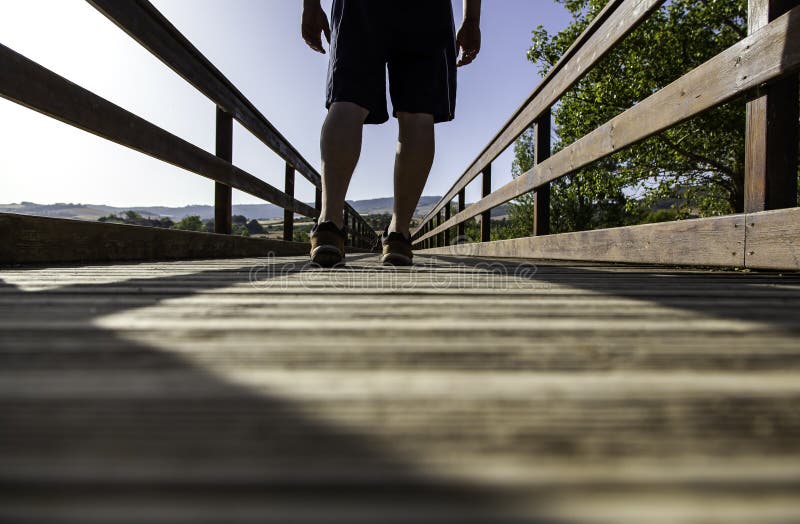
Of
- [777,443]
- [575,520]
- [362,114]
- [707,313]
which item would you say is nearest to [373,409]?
[575,520]

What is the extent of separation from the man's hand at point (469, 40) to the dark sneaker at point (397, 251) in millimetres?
1081

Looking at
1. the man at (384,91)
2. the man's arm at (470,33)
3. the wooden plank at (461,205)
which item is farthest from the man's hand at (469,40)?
the wooden plank at (461,205)

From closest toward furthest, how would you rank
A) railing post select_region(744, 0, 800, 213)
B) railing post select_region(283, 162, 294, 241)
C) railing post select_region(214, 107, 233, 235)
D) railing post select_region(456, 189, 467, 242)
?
railing post select_region(744, 0, 800, 213) → railing post select_region(214, 107, 233, 235) → railing post select_region(283, 162, 294, 241) → railing post select_region(456, 189, 467, 242)

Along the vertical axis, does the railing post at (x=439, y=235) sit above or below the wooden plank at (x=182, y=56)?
below

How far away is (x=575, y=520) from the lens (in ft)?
0.88

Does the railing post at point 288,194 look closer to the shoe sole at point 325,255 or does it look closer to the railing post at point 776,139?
the shoe sole at point 325,255

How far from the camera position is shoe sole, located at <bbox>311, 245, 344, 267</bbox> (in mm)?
1685

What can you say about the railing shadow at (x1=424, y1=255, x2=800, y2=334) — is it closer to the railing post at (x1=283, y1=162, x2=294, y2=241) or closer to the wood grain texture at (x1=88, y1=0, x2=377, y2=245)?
the wood grain texture at (x1=88, y1=0, x2=377, y2=245)

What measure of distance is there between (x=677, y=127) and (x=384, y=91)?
972 centimetres

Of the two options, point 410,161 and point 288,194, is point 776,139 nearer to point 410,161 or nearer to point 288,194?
point 410,161

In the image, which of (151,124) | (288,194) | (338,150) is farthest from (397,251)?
(288,194)

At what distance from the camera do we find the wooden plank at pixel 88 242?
1.46m

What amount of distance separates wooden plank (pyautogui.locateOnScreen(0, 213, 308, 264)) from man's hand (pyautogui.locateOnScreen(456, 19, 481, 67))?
68.6 inches

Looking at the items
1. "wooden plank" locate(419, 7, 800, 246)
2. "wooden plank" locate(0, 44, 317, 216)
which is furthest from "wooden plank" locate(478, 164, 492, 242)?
"wooden plank" locate(0, 44, 317, 216)
